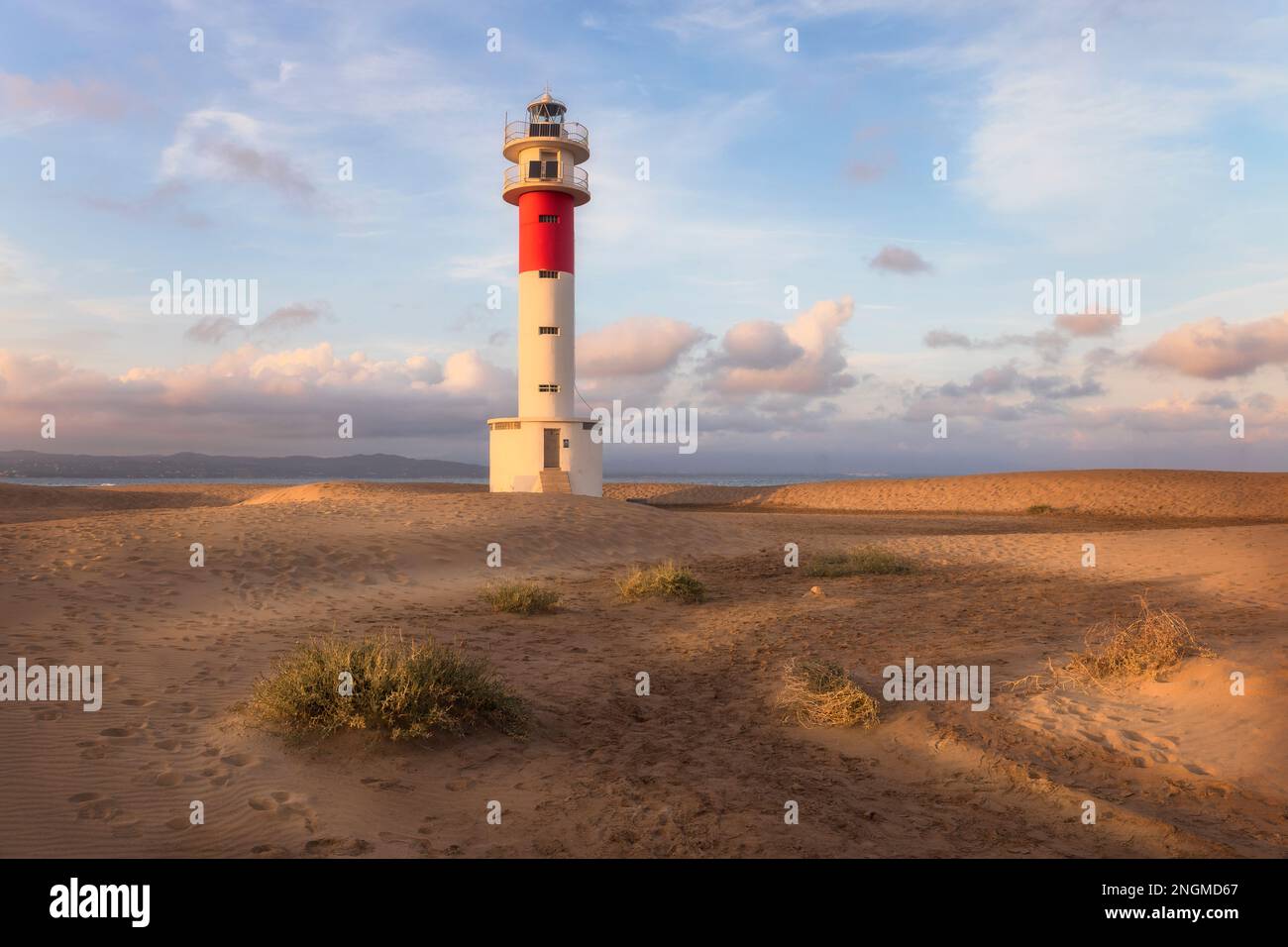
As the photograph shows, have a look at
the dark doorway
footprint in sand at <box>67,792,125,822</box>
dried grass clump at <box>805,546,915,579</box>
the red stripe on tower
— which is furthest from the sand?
the red stripe on tower

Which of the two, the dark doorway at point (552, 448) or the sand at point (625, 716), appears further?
the dark doorway at point (552, 448)

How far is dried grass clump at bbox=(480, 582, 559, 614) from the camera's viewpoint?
412 inches


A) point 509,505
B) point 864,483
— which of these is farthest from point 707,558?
point 864,483

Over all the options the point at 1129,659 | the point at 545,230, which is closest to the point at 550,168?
the point at 545,230

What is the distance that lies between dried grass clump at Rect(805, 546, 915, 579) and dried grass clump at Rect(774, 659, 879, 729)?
680 cm

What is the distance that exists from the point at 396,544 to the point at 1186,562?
48.0 feet

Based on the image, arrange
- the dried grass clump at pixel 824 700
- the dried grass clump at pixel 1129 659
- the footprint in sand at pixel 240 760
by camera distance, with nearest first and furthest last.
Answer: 1. the footprint in sand at pixel 240 760
2. the dried grass clump at pixel 824 700
3. the dried grass clump at pixel 1129 659

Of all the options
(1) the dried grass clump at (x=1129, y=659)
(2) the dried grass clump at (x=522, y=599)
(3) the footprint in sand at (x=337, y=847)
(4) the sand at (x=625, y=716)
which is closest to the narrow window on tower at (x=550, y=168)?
(4) the sand at (x=625, y=716)

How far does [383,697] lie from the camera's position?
5641 mm

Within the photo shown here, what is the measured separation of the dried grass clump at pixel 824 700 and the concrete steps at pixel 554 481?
2012 centimetres

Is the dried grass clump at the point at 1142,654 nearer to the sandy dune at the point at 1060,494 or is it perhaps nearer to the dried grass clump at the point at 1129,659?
the dried grass clump at the point at 1129,659

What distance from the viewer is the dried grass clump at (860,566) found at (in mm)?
13547
